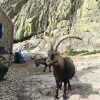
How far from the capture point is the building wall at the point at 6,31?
29.7 meters

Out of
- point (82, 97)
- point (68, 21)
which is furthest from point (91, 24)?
point (82, 97)

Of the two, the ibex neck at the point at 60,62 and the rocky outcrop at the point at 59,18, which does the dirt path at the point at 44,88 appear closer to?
the ibex neck at the point at 60,62

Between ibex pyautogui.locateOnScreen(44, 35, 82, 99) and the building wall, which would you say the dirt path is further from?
the building wall

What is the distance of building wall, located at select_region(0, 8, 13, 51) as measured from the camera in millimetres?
29703

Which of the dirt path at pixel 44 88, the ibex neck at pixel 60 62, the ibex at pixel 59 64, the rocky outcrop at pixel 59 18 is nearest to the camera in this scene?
the ibex at pixel 59 64

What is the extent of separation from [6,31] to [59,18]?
860 inches

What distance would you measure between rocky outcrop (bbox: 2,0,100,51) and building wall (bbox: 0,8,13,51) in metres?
13.8

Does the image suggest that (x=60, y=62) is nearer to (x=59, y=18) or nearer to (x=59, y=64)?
(x=59, y=64)

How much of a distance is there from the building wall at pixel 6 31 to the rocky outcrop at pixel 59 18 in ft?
45.2

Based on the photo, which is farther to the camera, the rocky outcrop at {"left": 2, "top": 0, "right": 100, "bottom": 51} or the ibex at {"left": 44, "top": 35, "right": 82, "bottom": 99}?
the rocky outcrop at {"left": 2, "top": 0, "right": 100, "bottom": 51}

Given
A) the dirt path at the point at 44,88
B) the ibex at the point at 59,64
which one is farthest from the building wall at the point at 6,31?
the ibex at the point at 59,64

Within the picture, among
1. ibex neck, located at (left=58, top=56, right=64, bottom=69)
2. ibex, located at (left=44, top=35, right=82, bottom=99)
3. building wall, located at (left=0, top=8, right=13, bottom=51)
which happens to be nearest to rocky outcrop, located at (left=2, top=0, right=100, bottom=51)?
building wall, located at (left=0, top=8, right=13, bottom=51)

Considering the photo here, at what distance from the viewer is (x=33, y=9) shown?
5575 cm

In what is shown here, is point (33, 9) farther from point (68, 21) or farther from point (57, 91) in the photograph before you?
point (57, 91)
